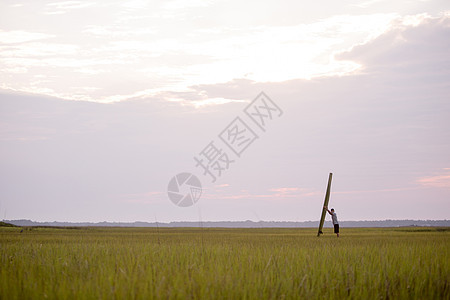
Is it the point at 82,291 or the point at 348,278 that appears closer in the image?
the point at 82,291

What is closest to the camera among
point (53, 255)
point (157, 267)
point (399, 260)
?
point (157, 267)

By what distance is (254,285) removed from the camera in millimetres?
6109

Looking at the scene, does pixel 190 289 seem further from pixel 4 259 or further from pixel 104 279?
pixel 4 259

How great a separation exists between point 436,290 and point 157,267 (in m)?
4.32

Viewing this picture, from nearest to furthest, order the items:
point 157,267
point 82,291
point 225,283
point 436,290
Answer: point 82,291 < point 225,283 < point 436,290 < point 157,267

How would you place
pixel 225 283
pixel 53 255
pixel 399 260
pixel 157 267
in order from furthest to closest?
1. pixel 53 255
2. pixel 399 260
3. pixel 157 267
4. pixel 225 283

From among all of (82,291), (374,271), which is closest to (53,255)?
(82,291)

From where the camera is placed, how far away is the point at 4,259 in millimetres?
9258

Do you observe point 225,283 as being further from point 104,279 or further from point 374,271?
point 374,271

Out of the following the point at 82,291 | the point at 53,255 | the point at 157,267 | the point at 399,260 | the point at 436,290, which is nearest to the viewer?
the point at 82,291

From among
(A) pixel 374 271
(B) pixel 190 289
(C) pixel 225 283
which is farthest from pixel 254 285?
(A) pixel 374 271

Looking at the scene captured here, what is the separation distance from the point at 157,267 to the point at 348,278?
3084 mm

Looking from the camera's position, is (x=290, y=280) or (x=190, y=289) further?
(x=290, y=280)

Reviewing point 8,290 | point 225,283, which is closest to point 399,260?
point 225,283
